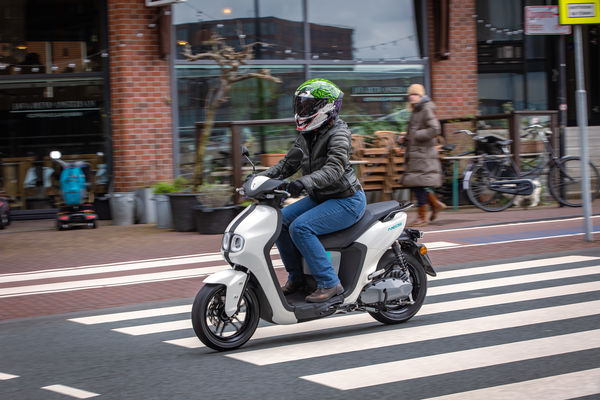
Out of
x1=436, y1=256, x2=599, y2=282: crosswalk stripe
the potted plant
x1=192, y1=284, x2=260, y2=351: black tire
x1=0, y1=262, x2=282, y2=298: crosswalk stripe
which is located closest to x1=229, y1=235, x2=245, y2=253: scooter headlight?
x1=192, y1=284, x2=260, y2=351: black tire

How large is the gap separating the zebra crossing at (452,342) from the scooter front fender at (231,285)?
1.10 feet

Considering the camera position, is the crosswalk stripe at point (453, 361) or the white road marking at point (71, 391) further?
the crosswalk stripe at point (453, 361)

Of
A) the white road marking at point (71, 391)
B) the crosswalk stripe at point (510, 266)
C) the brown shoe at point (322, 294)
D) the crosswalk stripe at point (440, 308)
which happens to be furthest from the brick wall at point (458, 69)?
the white road marking at point (71, 391)

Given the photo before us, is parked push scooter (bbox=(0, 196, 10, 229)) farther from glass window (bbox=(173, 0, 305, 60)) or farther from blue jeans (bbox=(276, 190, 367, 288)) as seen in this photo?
blue jeans (bbox=(276, 190, 367, 288))

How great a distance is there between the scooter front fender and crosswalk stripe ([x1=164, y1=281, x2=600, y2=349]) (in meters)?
0.57

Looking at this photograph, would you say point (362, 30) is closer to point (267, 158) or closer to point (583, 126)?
point (267, 158)

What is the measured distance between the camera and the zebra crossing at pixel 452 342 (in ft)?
17.4

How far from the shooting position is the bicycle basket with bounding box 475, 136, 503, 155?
15672 millimetres

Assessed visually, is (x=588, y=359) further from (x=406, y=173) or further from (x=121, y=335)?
(x=406, y=173)

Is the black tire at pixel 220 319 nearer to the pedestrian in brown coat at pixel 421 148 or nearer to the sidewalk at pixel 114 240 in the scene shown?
the sidewalk at pixel 114 240

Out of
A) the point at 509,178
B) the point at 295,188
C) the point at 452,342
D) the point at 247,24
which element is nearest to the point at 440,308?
the point at 452,342

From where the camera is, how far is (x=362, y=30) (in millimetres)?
16969

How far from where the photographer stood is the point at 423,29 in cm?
1727

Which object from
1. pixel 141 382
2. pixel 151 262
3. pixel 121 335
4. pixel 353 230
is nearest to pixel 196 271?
pixel 151 262
